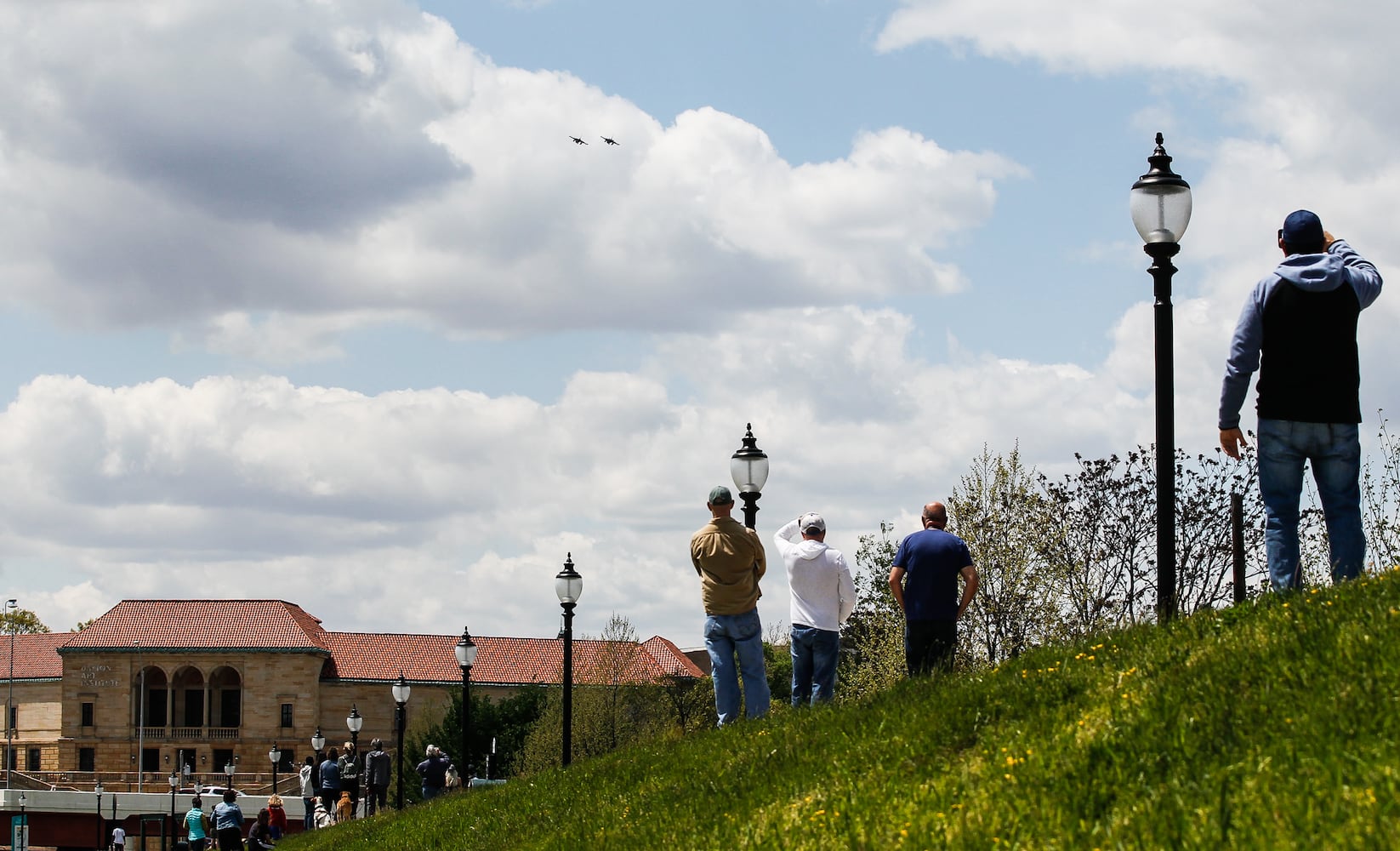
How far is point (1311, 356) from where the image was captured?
846 cm

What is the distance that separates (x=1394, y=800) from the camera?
4660 millimetres

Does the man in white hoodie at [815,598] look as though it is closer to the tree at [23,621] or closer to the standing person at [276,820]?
the standing person at [276,820]

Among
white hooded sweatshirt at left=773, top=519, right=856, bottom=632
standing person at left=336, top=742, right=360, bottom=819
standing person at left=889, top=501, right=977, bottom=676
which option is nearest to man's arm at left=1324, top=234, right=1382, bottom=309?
standing person at left=889, top=501, right=977, bottom=676

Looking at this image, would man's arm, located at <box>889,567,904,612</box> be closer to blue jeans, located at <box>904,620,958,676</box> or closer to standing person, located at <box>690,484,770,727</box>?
blue jeans, located at <box>904,620,958,676</box>

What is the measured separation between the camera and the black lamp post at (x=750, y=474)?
641 inches

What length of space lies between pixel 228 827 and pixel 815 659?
19342 millimetres

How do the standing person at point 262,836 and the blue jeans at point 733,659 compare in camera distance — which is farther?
the standing person at point 262,836

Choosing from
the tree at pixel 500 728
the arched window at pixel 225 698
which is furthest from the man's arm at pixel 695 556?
the arched window at pixel 225 698

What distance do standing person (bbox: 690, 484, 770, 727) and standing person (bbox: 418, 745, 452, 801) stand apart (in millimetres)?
15383

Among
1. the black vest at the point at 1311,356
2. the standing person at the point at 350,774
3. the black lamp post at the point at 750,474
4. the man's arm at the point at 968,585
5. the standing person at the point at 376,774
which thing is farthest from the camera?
the standing person at the point at 350,774

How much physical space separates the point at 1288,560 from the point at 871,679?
36.2m

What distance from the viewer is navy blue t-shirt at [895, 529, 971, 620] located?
11.3 metres

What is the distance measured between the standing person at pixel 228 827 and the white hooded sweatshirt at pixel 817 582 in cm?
1923

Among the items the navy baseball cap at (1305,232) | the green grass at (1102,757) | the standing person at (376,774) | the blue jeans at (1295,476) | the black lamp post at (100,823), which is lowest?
the black lamp post at (100,823)
